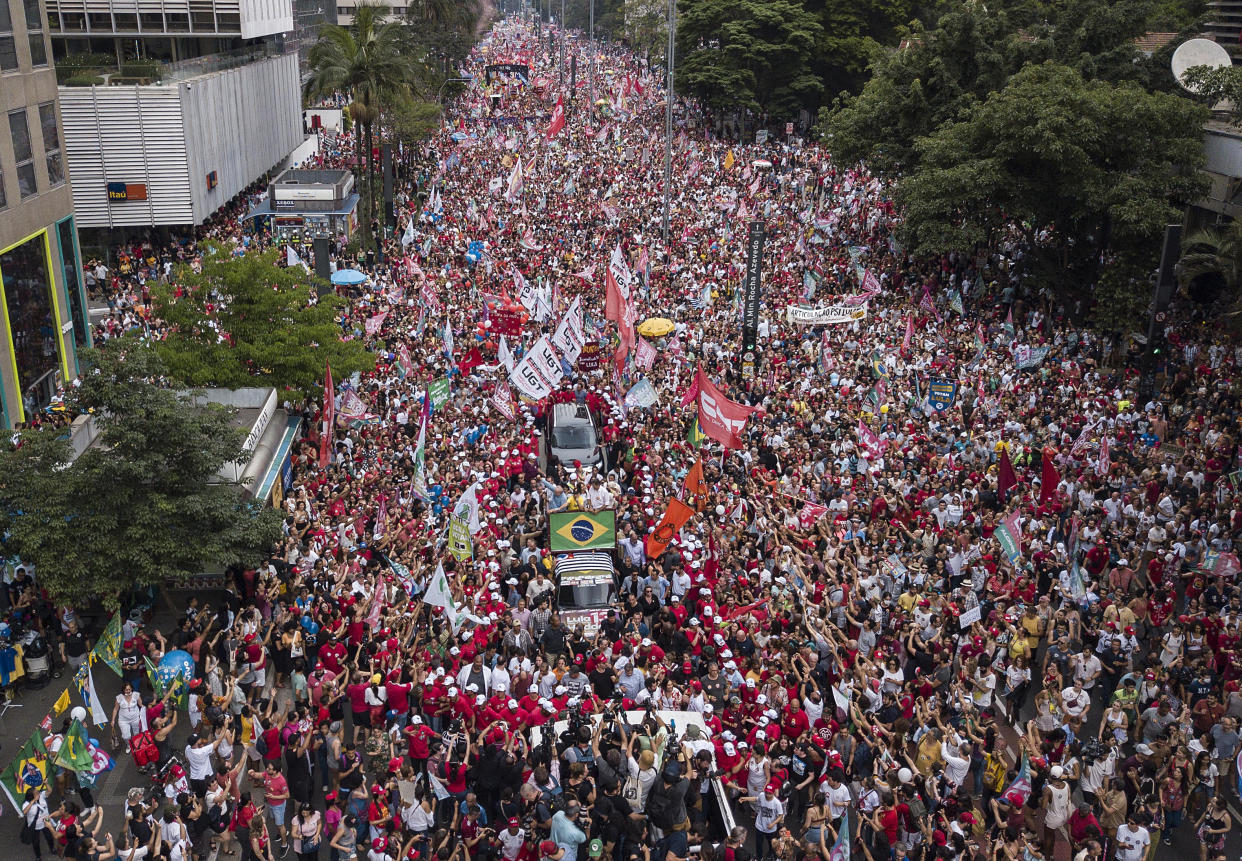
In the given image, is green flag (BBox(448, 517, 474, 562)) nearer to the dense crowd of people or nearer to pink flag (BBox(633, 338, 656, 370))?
the dense crowd of people

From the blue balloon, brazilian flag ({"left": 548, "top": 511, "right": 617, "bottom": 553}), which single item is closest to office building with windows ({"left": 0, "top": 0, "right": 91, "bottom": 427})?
the blue balloon

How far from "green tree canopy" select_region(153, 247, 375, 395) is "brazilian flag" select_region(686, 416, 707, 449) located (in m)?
6.90

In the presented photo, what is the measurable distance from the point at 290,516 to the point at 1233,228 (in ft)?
70.6

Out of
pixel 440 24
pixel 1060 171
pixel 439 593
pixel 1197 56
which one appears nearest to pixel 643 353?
pixel 439 593

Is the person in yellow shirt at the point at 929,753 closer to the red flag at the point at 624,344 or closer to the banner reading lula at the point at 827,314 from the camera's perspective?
the red flag at the point at 624,344

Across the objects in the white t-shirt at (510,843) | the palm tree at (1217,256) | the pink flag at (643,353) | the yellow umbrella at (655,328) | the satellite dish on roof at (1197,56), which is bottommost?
the yellow umbrella at (655,328)

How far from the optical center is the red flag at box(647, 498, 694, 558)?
663 inches

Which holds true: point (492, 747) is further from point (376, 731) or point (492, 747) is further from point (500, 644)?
point (500, 644)

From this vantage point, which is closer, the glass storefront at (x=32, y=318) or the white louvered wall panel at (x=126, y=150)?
the glass storefront at (x=32, y=318)

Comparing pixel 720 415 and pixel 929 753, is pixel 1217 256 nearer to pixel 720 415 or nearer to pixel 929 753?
pixel 720 415

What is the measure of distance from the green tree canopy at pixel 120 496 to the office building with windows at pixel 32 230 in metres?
9.49

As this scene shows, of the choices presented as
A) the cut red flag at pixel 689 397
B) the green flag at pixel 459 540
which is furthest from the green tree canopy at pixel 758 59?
the green flag at pixel 459 540

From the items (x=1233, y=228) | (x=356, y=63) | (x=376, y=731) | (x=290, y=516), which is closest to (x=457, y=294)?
(x=356, y=63)

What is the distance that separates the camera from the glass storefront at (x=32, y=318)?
2414cm
